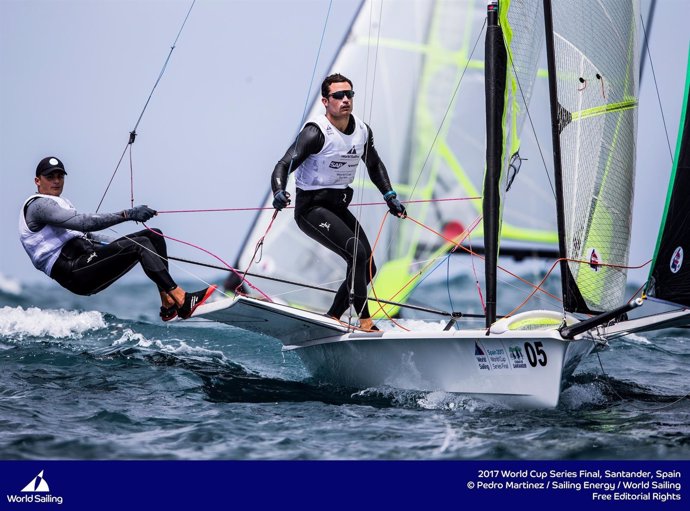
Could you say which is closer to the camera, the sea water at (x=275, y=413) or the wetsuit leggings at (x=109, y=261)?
the sea water at (x=275, y=413)

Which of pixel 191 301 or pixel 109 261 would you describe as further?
pixel 109 261

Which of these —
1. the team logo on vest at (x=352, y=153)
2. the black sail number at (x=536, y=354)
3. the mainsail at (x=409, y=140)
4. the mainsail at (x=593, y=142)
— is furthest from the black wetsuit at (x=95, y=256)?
the mainsail at (x=409, y=140)

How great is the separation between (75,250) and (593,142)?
3038 mm

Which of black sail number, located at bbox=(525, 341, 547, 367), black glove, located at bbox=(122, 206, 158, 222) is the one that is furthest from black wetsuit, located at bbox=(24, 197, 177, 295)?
black sail number, located at bbox=(525, 341, 547, 367)

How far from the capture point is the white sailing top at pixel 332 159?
5.75 m

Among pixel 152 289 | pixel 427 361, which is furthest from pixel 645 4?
pixel 152 289

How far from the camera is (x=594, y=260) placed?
6.04 m

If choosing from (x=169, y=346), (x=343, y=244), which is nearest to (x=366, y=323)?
(x=343, y=244)

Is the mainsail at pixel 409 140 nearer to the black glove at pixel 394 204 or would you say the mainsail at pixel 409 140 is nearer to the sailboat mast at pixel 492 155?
the black glove at pixel 394 204

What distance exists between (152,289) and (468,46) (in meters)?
17.3

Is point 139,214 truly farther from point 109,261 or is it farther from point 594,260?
point 594,260

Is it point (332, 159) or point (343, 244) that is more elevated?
point (332, 159)
